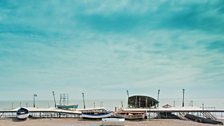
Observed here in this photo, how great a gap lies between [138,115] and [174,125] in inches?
327

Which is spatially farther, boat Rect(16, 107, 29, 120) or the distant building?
the distant building

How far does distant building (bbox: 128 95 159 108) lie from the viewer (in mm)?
62156

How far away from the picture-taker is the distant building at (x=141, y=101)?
62.2 metres

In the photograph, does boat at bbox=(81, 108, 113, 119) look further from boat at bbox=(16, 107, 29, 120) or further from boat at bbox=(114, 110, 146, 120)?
boat at bbox=(16, 107, 29, 120)

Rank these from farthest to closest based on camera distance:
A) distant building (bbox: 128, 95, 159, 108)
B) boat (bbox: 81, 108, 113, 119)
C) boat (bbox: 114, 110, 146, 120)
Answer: distant building (bbox: 128, 95, 159, 108) → boat (bbox: 81, 108, 113, 119) → boat (bbox: 114, 110, 146, 120)

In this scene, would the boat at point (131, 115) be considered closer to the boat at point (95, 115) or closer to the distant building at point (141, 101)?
the boat at point (95, 115)

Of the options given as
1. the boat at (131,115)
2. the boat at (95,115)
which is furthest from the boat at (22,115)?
the boat at (131,115)

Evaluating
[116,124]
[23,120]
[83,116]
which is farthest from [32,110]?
[116,124]

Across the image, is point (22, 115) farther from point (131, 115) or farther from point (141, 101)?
point (141, 101)

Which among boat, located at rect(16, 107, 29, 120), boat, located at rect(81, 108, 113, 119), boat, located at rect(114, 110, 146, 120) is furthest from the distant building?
boat, located at rect(16, 107, 29, 120)

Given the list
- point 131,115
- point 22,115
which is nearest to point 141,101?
point 131,115

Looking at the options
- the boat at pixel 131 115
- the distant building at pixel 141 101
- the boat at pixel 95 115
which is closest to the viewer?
the boat at pixel 131 115

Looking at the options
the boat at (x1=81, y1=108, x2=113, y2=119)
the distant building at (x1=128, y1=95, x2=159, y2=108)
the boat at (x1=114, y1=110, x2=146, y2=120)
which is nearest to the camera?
the boat at (x1=114, y1=110, x2=146, y2=120)

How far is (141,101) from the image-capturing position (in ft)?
210
